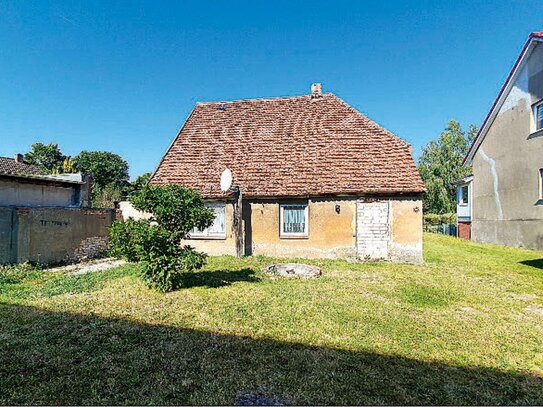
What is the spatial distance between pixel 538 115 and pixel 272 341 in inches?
668

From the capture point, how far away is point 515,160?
15.6m

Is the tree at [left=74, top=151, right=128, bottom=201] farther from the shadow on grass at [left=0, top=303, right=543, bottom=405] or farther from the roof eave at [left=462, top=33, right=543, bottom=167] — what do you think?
the shadow on grass at [left=0, top=303, right=543, bottom=405]

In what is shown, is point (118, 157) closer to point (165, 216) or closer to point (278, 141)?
point (278, 141)

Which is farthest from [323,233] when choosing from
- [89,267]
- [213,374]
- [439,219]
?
[439,219]

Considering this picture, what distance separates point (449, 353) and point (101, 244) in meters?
13.3

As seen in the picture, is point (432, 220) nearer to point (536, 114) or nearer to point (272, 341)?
point (536, 114)

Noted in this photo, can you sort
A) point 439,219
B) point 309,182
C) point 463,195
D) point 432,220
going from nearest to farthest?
point 309,182 < point 463,195 < point 439,219 < point 432,220

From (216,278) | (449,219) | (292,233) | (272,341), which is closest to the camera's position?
(272,341)

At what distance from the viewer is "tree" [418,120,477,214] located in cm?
3447

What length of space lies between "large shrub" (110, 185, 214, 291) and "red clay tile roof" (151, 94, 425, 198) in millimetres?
4837

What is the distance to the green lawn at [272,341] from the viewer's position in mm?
3500

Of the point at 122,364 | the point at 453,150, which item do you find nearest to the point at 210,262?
the point at 122,364

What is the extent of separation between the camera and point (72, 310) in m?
6.14

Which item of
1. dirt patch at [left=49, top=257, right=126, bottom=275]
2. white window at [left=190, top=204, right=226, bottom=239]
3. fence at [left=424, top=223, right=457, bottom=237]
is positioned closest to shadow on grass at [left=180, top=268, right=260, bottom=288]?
white window at [left=190, top=204, right=226, bottom=239]
